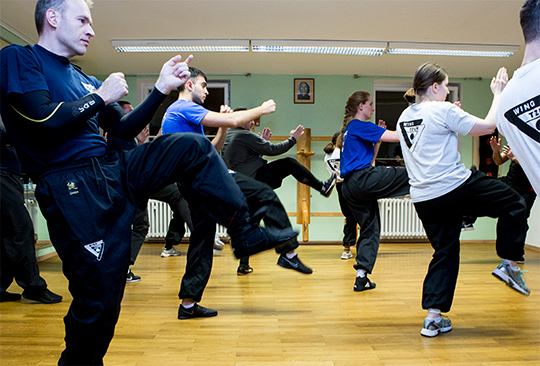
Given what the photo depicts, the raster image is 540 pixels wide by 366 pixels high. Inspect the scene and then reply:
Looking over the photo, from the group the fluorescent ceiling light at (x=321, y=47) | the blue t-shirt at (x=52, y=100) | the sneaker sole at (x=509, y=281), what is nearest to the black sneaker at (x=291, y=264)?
the blue t-shirt at (x=52, y=100)

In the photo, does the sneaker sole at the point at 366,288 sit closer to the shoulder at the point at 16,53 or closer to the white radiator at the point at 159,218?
the shoulder at the point at 16,53

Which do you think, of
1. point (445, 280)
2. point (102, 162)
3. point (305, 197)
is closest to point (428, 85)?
point (445, 280)

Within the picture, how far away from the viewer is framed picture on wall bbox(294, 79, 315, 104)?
6836mm

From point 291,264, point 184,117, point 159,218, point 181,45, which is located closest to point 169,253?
point 159,218

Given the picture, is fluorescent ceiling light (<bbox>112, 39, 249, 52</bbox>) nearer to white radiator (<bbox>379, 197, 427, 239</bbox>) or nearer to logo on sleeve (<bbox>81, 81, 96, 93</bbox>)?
white radiator (<bbox>379, 197, 427, 239</bbox>)

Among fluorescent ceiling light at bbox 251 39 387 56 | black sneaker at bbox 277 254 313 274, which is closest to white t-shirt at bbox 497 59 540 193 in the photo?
black sneaker at bbox 277 254 313 274

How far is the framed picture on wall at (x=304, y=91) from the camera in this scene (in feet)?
22.4

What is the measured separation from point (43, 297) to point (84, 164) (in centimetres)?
230

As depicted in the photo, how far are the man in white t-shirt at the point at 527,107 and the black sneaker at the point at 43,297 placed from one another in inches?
128

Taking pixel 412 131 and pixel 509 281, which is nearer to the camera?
pixel 412 131

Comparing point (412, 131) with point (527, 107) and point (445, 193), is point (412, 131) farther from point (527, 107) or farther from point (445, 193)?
point (527, 107)

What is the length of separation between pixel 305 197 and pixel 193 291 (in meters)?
4.04

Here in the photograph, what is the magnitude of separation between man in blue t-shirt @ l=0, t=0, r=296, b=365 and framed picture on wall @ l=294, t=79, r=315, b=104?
5.44 meters

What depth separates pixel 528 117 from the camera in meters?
1.36
